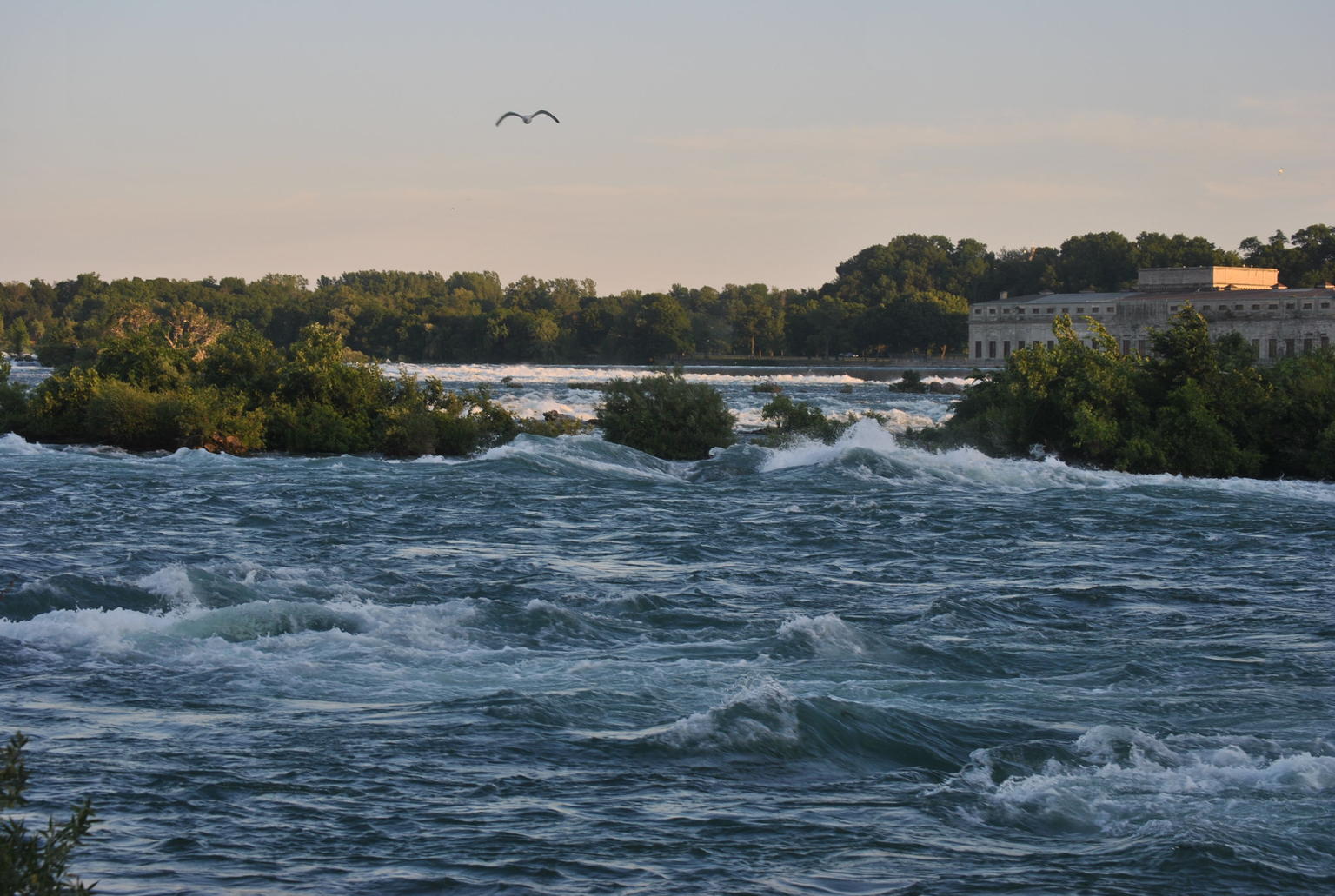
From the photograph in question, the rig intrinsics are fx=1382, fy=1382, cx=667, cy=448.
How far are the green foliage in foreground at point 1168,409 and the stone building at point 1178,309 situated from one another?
6048 cm

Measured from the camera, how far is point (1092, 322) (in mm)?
35156

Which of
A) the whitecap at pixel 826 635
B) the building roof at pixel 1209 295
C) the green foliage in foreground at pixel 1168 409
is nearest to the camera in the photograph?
the whitecap at pixel 826 635

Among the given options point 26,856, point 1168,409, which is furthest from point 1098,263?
point 26,856

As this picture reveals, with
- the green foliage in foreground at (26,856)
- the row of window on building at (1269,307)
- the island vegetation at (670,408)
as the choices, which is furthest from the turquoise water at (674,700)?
the row of window on building at (1269,307)

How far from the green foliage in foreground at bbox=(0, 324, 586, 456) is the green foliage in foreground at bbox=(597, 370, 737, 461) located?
93.2 inches

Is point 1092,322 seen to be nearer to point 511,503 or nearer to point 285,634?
point 511,503

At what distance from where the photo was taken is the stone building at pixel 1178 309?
10344 cm

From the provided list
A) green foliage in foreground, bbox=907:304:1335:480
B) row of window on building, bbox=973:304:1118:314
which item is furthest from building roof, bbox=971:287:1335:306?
green foliage in foreground, bbox=907:304:1335:480

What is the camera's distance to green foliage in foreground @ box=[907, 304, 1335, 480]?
3147 centimetres

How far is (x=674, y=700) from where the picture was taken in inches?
444

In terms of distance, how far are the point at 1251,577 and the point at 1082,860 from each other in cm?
→ 1114

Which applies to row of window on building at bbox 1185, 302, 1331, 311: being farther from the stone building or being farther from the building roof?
the building roof

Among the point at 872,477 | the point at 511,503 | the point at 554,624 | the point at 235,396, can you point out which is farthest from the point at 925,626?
the point at 235,396

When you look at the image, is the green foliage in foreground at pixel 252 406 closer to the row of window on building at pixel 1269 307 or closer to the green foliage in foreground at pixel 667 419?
the green foliage in foreground at pixel 667 419
